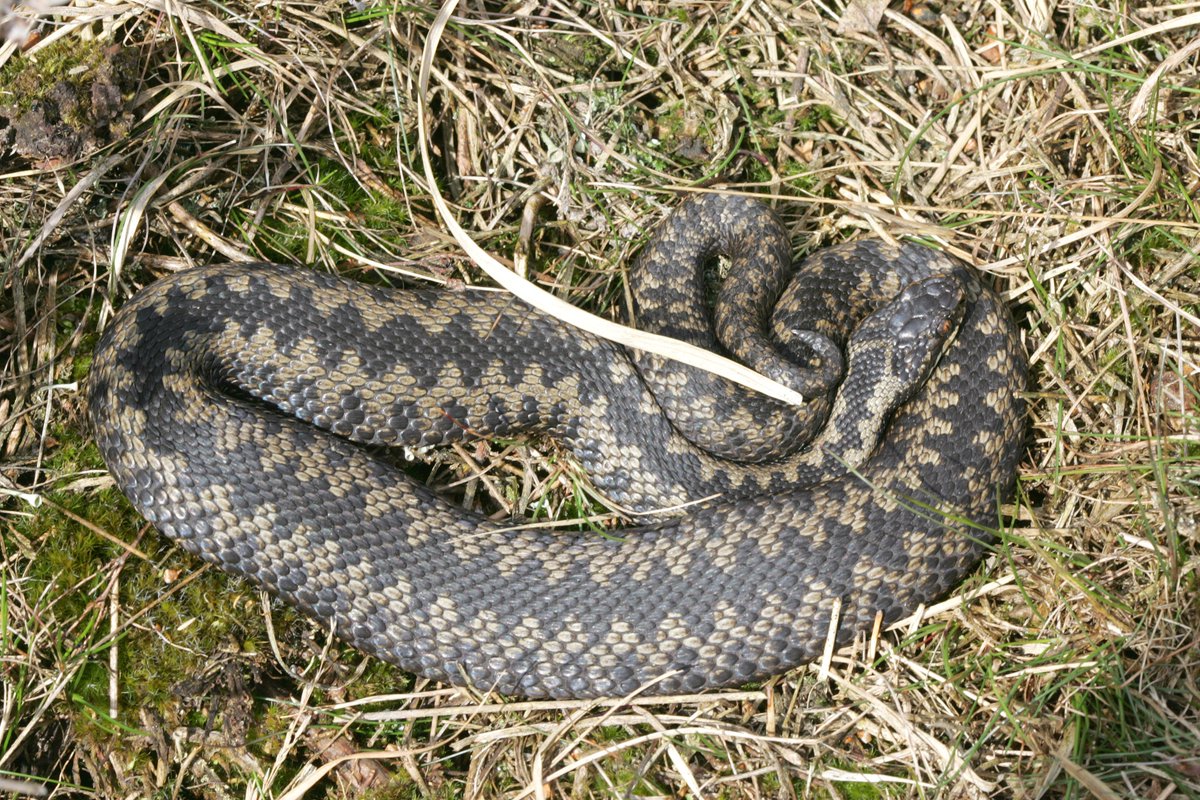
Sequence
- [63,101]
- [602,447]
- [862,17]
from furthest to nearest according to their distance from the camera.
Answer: [862,17] → [602,447] → [63,101]

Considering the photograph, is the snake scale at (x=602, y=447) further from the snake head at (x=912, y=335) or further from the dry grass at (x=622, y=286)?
the dry grass at (x=622, y=286)

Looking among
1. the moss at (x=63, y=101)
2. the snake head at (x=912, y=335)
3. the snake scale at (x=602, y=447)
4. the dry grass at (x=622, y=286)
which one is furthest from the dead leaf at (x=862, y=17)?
the moss at (x=63, y=101)

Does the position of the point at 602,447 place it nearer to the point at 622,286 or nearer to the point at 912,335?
the point at 622,286

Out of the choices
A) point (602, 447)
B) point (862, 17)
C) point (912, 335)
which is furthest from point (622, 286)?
point (862, 17)

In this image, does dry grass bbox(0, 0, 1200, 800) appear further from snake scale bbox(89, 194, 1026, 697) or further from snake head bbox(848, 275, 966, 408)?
snake head bbox(848, 275, 966, 408)

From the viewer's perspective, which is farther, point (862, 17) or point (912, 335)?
point (862, 17)

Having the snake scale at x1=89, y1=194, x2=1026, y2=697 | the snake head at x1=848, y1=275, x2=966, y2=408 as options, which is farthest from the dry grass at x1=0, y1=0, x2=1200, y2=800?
the snake head at x1=848, y1=275, x2=966, y2=408

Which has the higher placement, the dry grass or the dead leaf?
the dead leaf
